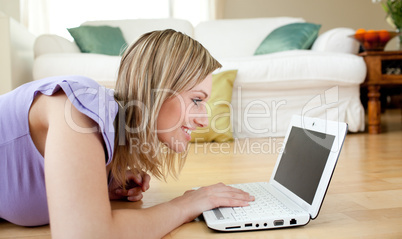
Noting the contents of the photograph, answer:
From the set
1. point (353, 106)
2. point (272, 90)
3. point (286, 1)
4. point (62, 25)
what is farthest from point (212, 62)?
point (286, 1)

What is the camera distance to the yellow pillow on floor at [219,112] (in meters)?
2.28

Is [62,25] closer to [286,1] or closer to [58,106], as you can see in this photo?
[286,1]

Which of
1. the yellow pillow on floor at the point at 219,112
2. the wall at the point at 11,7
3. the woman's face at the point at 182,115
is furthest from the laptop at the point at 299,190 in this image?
the wall at the point at 11,7

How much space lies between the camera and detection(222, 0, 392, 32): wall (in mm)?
4965

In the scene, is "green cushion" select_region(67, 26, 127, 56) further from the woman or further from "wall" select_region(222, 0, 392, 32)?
"wall" select_region(222, 0, 392, 32)

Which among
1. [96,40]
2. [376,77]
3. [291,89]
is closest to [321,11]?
[376,77]

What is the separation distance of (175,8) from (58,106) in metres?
4.29

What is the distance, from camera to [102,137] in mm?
670

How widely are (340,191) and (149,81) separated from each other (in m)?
0.71

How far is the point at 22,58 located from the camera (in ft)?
8.69

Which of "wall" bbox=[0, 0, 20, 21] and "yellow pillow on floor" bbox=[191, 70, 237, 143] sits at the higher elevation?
"wall" bbox=[0, 0, 20, 21]

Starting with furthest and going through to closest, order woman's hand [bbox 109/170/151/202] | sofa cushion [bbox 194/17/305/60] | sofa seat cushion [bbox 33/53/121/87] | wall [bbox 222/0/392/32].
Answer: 1. wall [bbox 222/0/392/32]
2. sofa cushion [bbox 194/17/305/60]
3. sofa seat cushion [bbox 33/53/121/87]
4. woman's hand [bbox 109/170/151/202]

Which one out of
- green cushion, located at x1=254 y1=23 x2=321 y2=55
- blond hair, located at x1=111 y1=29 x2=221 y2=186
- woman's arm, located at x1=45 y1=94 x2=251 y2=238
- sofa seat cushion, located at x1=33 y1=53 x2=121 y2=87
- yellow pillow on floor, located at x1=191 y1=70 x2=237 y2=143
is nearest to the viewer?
woman's arm, located at x1=45 y1=94 x2=251 y2=238


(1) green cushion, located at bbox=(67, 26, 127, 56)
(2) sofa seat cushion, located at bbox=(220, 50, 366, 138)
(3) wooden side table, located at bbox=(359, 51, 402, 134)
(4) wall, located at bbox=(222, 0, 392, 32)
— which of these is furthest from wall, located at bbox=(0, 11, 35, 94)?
(4) wall, located at bbox=(222, 0, 392, 32)
